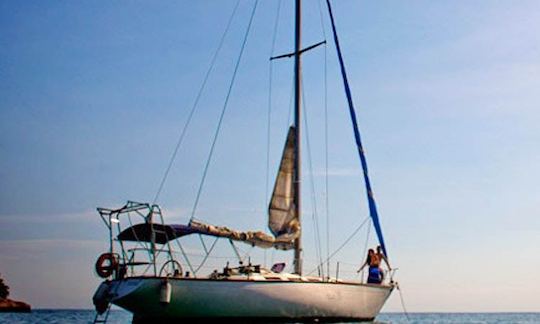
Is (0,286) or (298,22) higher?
(298,22)

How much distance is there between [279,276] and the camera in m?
20.3

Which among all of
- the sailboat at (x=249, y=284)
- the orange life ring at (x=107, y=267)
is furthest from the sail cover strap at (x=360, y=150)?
the orange life ring at (x=107, y=267)

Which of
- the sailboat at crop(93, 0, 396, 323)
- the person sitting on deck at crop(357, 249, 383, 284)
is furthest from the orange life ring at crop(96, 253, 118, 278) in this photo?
the person sitting on deck at crop(357, 249, 383, 284)

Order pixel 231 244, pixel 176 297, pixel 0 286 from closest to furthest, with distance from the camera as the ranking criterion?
pixel 176 297
pixel 231 244
pixel 0 286

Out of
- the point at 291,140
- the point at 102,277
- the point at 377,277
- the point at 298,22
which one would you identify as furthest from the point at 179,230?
the point at 298,22

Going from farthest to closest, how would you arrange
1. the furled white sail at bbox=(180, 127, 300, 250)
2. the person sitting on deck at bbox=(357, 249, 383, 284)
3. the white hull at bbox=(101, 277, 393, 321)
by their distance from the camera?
the person sitting on deck at bbox=(357, 249, 383, 284)
the furled white sail at bbox=(180, 127, 300, 250)
the white hull at bbox=(101, 277, 393, 321)

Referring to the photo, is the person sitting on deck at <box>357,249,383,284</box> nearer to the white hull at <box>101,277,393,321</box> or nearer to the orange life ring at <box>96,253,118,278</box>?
the white hull at <box>101,277,393,321</box>

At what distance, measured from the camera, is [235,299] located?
749 inches

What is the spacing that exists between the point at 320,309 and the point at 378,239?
474 cm

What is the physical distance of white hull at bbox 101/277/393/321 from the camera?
1814 cm

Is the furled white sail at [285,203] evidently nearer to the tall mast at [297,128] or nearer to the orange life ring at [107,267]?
the tall mast at [297,128]

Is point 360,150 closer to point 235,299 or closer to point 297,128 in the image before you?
point 297,128

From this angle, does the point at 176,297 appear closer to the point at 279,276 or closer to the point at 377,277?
the point at 279,276

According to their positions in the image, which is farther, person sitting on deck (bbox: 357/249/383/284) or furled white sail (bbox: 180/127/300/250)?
A: person sitting on deck (bbox: 357/249/383/284)
